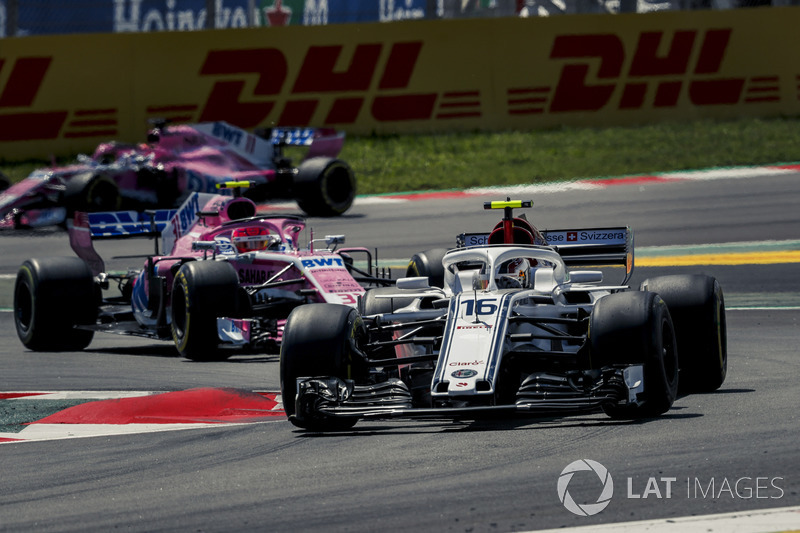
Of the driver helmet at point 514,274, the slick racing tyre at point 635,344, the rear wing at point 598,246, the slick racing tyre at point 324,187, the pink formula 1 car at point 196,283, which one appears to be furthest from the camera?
the slick racing tyre at point 324,187

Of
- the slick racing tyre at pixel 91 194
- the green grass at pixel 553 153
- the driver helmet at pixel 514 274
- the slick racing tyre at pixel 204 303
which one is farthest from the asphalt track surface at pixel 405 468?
the green grass at pixel 553 153

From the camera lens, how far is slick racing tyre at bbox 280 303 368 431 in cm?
805

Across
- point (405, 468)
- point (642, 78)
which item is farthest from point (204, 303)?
point (642, 78)

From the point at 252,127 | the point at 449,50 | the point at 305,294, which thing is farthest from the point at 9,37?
the point at 305,294

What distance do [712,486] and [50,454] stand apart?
11.6 feet

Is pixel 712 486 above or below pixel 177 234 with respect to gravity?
below

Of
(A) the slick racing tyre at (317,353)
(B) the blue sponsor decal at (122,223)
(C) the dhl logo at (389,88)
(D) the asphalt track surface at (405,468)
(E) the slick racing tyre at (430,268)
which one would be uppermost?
(C) the dhl logo at (389,88)

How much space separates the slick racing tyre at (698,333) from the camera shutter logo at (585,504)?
2500 millimetres

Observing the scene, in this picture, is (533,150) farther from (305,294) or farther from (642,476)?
(642,476)

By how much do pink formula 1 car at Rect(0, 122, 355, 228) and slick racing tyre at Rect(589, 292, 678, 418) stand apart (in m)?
12.8

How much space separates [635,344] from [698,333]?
1351mm

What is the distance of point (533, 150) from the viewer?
945 inches

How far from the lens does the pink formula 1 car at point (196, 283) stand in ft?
38.4

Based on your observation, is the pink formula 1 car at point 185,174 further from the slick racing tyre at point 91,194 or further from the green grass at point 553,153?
the green grass at point 553,153
